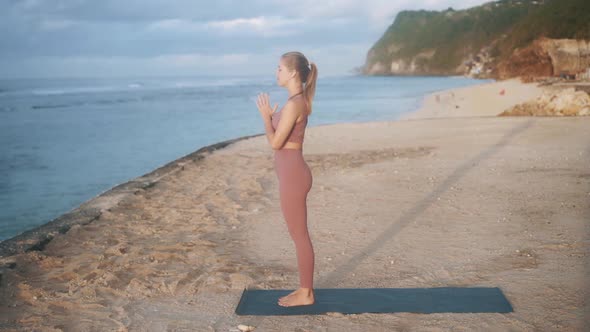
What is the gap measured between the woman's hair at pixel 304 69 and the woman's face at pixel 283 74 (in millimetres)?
27

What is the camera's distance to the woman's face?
3.52 meters

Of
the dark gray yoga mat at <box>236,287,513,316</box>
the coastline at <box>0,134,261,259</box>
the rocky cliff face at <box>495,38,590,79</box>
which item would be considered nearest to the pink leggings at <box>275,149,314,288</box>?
the dark gray yoga mat at <box>236,287,513,316</box>

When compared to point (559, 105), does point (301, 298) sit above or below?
below

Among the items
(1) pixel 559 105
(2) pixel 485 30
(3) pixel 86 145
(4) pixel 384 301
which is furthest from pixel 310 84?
(2) pixel 485 30

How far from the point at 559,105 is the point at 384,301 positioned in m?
15.5

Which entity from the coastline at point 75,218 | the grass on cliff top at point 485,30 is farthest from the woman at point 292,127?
the grass on cliff top at point 485,30

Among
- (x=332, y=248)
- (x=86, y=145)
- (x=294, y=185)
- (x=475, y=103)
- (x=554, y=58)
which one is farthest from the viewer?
(x=554, y=58)

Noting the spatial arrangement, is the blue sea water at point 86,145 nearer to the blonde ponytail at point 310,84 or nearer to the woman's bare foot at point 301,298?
the woman's bare foot at point 301,298

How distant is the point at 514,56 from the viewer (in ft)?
165

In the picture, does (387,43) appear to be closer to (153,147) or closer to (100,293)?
(153,147)

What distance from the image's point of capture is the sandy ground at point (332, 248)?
3.93 metres

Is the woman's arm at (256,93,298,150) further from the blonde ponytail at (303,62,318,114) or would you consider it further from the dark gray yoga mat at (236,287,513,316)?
the dark gray yoga mat at (236,287,513,316)

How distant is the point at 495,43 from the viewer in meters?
102

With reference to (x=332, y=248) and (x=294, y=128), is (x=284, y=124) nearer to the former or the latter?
(x=294, y=128)
